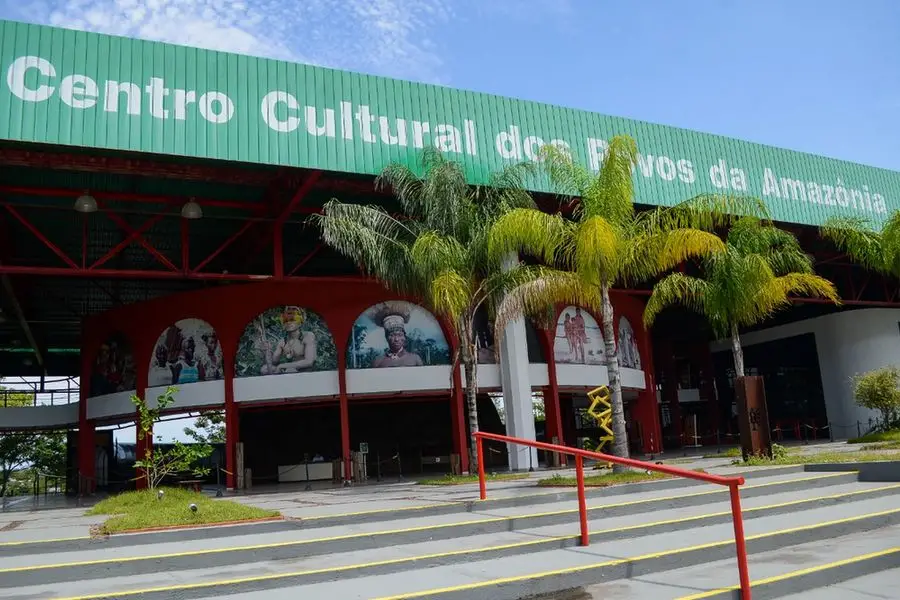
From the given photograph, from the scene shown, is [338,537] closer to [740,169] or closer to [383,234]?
[383,234]

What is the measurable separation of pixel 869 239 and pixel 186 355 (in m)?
19.7

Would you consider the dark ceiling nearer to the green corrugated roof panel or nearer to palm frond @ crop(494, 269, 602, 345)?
the green corrugated roof panel

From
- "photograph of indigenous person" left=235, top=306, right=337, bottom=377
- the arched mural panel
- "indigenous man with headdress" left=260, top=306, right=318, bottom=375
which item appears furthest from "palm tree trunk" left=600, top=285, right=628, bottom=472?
the arched mural panel

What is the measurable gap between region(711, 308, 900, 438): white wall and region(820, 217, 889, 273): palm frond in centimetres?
902

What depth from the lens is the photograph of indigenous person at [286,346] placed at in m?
20.7

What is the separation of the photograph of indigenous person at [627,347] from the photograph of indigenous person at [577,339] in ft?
4.25

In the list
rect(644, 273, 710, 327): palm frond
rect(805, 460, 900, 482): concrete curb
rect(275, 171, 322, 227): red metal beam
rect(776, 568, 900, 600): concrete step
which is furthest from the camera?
rect(644, 273, 710, 327): palm frond

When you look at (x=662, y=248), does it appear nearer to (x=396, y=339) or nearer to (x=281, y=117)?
(x=281, y=117)

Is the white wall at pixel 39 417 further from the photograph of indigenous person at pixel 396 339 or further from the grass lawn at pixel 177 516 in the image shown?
the grass lawn at pixel 177 516

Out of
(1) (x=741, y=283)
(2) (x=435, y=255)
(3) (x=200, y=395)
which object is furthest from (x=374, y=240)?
(1) (x=741, y=283)

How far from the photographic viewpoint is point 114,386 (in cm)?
2317

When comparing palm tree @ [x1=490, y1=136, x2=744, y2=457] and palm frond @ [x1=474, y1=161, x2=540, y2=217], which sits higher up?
palm frond @ [x1=474, y1=161, x2=540, y2=217]

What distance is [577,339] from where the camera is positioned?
23.2 metres

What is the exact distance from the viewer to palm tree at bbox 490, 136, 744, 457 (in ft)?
45.6
